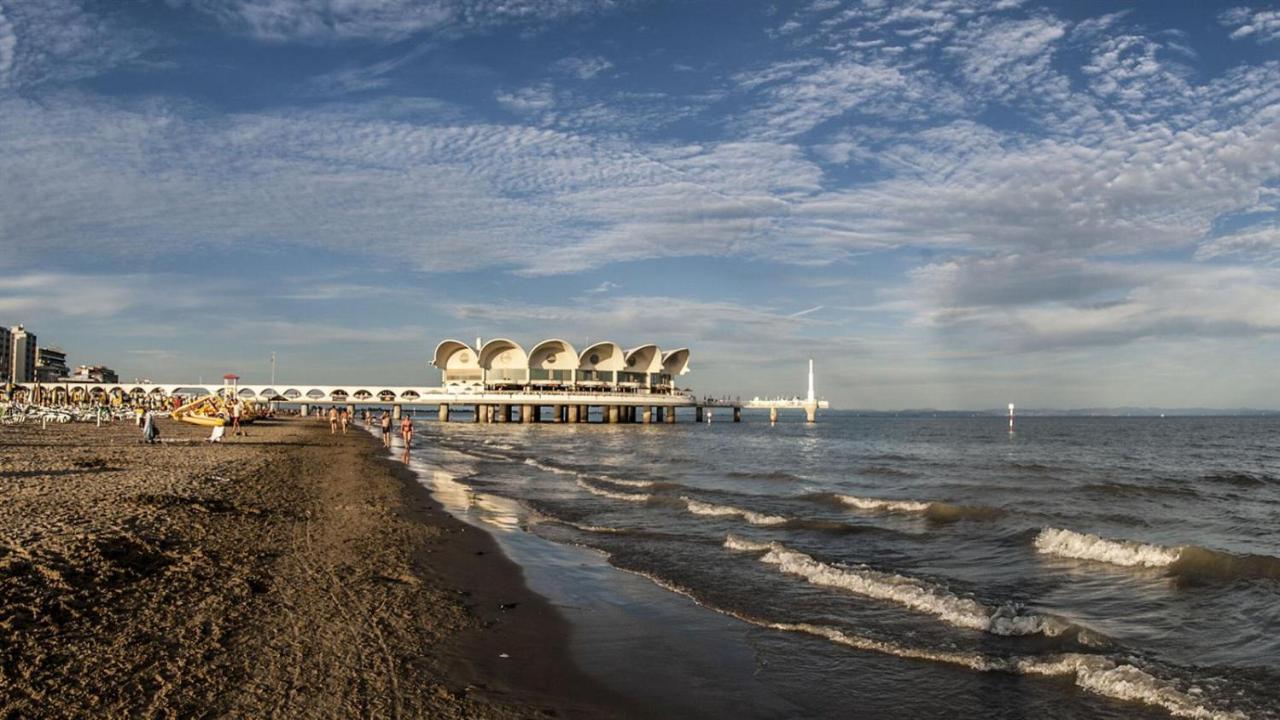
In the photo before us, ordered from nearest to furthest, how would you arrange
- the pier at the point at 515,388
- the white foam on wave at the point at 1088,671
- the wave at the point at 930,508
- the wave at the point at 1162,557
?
1. the white foam on wave at the point at 1088,671
2. the wave at the point at 1162,557
3. the wave at the point at 930,508
4. the pier at the point at 515,388

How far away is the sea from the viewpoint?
5637 mm

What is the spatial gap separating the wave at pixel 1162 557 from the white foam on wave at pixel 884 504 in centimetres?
375

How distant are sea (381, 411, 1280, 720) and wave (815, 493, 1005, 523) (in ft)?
0.21

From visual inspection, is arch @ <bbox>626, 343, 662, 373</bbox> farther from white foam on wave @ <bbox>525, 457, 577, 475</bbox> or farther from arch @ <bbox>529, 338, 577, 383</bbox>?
white foam on wave @ <bbox>525, 457, 577, 475</bbox>

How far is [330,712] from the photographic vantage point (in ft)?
14.4

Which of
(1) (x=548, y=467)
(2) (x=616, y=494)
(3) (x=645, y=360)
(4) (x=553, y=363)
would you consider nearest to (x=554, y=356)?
Answer: (4) (x=553, y=363)

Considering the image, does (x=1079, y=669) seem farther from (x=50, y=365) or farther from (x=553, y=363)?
(x=50, y=365)

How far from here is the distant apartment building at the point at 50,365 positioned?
14450 centimetres

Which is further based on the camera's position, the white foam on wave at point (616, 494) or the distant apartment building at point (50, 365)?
the distant apartment building at point (50, 365)

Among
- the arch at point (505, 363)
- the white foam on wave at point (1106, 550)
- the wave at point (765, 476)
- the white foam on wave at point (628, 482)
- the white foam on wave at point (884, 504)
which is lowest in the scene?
the wave at point (765, 476)

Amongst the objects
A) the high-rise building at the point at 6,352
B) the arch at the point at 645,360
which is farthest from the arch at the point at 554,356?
the high-rise building at the point at 6,352

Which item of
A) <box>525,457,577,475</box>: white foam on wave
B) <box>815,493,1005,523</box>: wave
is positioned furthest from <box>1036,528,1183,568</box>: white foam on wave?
<box>525,457,577,475</box>: white foam on wave

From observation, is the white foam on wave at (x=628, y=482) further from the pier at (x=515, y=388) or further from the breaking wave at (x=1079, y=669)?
the pier at (x=515, y=388)

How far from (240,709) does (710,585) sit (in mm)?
5761
